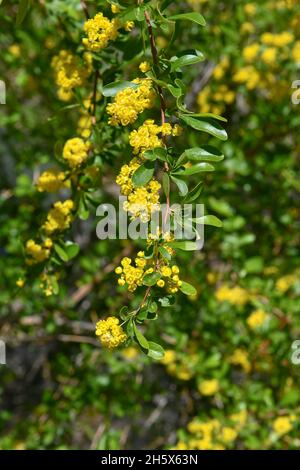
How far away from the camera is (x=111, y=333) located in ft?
3.82

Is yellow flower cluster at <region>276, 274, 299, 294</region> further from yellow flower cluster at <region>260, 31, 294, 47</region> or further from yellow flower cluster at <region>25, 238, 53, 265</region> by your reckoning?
yellow flower cluster at <region>25, 238, 53, 265</region>

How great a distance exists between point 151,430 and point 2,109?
2.03 meters

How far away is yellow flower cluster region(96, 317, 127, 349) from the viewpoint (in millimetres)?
1148

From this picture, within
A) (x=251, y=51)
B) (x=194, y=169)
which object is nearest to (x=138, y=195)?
(x=194, y=169)

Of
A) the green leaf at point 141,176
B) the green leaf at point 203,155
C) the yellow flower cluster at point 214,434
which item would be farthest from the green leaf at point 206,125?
the yellow flower cluster at point 214,434

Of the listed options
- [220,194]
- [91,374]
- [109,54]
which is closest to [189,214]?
[109,54]

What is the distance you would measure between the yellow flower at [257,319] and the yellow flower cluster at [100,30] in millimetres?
1387

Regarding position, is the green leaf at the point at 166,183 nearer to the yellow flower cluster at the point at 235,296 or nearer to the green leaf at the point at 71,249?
the green leaf at the point at 71,249

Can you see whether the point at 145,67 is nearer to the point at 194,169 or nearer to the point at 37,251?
the point at 194,169

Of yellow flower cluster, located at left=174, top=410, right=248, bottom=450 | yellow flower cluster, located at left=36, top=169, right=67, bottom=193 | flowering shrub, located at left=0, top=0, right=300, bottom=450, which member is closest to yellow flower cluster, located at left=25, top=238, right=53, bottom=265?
flowering shrub, located at left=0, top=0, right=300, bottom=450

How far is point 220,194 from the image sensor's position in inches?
94.2

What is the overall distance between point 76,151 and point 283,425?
1.29 metres

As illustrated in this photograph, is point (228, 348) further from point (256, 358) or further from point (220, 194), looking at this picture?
point (220, 194)

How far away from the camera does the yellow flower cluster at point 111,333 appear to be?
1148 millimetres
